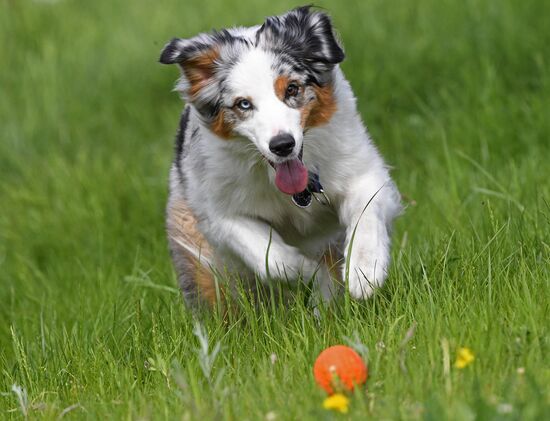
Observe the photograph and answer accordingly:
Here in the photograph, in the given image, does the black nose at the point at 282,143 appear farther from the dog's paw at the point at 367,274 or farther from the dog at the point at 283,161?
the dog's paw at the point at 367,274

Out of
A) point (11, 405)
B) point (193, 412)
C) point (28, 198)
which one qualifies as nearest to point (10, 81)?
point (28, 198)

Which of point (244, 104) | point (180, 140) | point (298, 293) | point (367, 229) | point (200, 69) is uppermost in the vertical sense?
point (200, 69)

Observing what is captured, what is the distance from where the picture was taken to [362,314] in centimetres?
431

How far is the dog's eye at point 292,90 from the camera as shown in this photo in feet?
15.1

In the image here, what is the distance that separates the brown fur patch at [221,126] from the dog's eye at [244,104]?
129 millimetres

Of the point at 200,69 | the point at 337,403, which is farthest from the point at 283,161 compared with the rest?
the point at 337,403

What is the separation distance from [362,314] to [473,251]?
0.56 metres

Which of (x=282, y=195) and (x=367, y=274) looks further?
(x=282, y=195)

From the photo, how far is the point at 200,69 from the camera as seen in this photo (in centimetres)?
487

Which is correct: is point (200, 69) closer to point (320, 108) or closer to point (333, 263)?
point (320, 108)

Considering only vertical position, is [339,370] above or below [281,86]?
below

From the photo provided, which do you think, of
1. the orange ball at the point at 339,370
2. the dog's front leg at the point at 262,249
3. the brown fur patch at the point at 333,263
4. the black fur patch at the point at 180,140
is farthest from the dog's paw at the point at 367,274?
the black fur patch at the point at 180,140

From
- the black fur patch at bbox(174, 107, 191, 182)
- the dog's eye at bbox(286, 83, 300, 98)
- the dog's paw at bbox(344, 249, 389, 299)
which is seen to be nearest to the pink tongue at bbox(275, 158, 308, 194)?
the dog's eye at bbox(286, 83, 300, 98)

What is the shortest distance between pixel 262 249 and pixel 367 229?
1.60ft
